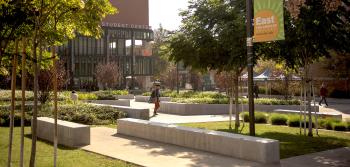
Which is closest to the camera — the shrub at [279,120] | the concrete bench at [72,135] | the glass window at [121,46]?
the concrete bench at [72,135]

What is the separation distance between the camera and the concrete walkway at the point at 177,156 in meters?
8.80

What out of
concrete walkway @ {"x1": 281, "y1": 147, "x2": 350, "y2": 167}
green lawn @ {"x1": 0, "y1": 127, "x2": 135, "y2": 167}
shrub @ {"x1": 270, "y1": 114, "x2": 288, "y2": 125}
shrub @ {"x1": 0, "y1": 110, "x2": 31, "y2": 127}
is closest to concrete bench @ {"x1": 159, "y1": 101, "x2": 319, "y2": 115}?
shrub @ {"x1": 270, "y1": 114, "x2": 288, "y2": 125}

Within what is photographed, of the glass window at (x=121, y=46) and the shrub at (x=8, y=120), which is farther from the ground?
the glass window at (x=121, y=46)

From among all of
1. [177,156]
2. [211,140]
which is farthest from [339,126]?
[177,156]

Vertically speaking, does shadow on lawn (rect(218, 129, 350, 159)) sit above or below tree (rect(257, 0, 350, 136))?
below

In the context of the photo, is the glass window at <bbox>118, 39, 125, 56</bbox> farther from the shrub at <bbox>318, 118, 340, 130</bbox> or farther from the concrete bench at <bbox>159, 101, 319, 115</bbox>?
the shrub at <bbox>318, 118, 340, 130</bbox>

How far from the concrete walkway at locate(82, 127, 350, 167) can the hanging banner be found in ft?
9.64

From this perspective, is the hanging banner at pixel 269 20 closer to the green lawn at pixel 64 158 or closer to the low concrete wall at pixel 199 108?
the green lawn at pixel 64 158

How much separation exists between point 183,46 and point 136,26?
59.7 meters

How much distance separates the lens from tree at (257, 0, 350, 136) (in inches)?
433

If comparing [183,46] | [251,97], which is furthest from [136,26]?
[251,97]

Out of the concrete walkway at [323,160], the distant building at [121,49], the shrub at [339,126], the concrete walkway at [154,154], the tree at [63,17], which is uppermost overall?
the distant building at [121,49]

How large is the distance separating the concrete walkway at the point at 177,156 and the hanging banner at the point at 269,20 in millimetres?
2939

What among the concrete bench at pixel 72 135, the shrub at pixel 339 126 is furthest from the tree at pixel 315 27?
the concrete bench at pixel 72 135
